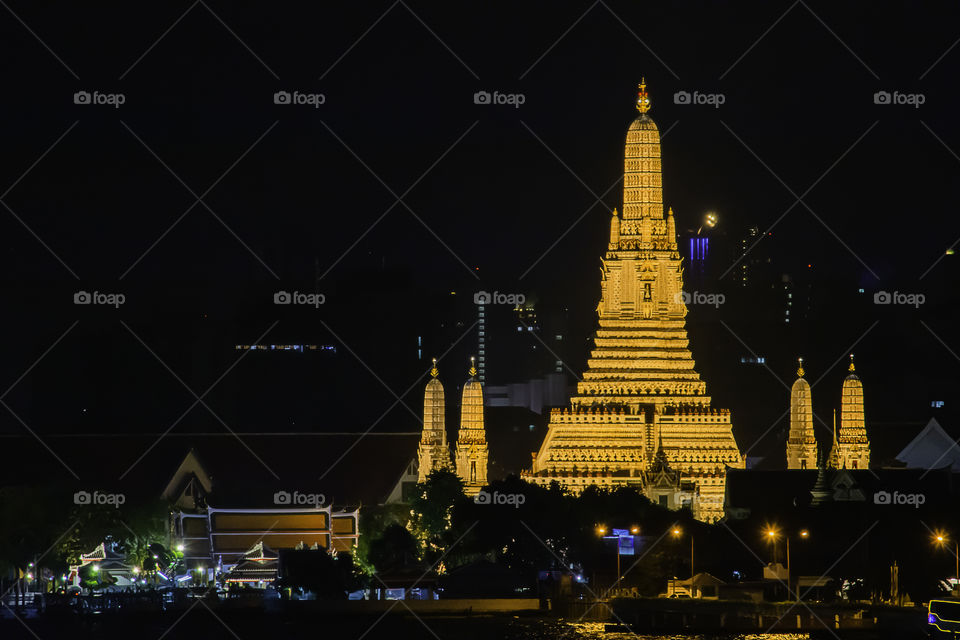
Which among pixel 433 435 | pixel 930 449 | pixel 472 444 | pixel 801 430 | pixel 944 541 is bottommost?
pixel 944 541

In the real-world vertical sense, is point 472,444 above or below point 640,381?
below

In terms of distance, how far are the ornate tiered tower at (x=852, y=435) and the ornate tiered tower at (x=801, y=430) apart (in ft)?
2.73

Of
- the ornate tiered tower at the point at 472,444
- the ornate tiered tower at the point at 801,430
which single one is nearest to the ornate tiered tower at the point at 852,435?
the ornate tiered tower at the point at 801,430

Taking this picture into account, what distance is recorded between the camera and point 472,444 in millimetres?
78188

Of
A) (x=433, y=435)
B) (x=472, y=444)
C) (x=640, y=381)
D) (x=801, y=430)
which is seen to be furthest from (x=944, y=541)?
(x=433, y=435)

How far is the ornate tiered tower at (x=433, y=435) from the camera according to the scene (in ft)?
262

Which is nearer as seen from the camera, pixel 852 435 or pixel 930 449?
pixel 852 435

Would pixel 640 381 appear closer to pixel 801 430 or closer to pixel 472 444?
pixel 801 430

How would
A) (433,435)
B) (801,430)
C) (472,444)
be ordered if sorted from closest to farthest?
(472,444) < (801,430) < (433,435)

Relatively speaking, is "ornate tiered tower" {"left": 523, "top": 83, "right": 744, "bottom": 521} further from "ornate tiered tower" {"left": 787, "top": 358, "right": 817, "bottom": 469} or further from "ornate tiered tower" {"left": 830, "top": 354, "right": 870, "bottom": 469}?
"ornate tiered tower" {"left": 830, "top": 354, "right": 870, "bottom": 469}

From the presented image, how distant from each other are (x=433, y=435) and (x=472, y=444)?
2.69 meters

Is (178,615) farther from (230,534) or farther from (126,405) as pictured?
(126,405)

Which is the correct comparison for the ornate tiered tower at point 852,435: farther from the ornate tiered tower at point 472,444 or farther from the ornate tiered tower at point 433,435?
the ornate tiered tower at point 433,435

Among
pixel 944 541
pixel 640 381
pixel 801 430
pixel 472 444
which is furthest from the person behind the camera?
pixel 801 430
